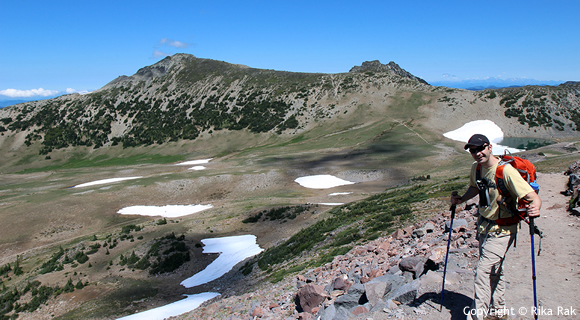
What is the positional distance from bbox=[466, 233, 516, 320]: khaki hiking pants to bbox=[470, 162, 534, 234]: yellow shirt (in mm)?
141

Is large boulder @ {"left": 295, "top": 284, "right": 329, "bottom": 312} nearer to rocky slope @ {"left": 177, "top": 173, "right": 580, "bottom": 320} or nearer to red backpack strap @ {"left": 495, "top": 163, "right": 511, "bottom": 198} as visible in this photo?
rocky slope @ {"left": 177, "top": 173, "right": 580, "bottom": 320}

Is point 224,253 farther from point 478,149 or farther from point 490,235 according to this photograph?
point 478,149

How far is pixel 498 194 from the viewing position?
618cm

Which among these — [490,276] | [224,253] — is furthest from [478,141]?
[224,253]

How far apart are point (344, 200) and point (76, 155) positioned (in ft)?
333

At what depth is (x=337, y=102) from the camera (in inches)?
4205

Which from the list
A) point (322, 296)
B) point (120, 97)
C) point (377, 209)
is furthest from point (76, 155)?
point (322, 296)

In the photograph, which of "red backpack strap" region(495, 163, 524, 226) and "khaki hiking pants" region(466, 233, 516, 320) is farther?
"khaki hiking pants" region(466, 233, 516, 320)

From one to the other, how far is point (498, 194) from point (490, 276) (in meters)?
1.47

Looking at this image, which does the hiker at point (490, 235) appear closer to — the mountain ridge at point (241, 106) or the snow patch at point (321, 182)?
the snow patch at point (321, 182)

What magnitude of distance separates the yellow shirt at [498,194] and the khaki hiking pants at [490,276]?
141 mm

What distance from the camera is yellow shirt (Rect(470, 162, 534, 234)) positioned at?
19.2 ft

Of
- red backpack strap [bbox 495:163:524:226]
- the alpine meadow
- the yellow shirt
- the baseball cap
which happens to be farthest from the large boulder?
the baseball cap

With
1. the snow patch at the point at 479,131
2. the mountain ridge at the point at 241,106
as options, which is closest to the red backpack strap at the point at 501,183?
the snow patch at the point at 479,131
